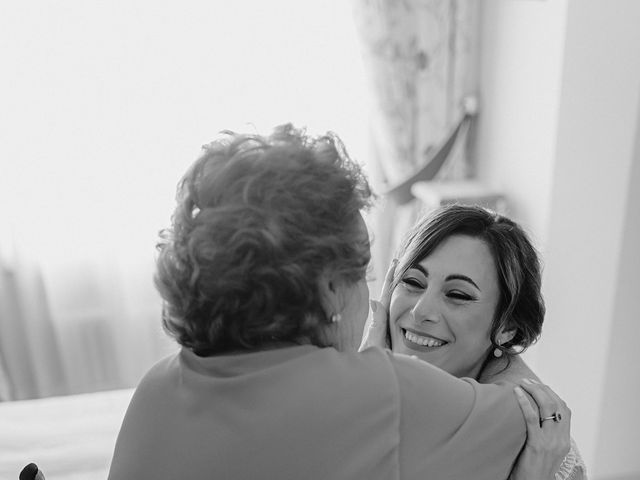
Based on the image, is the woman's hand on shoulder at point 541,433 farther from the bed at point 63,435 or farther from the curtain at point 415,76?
the curtain at point 415,76

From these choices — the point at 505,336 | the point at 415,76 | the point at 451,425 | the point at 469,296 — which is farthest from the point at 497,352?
the point at 415,76

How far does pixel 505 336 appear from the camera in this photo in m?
1.53

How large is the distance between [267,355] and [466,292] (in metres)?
0.70

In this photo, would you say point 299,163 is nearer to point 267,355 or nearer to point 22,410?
point 267,355

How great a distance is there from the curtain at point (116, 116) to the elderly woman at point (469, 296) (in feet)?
5.14

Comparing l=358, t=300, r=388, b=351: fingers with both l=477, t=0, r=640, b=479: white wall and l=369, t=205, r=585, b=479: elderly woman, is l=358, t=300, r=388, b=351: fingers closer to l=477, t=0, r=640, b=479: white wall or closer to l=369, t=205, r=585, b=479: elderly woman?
l=369, t=205, r=585, b=479: elderly woman

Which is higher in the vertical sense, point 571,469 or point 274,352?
point 274,352

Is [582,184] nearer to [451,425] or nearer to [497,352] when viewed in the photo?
[497,352]

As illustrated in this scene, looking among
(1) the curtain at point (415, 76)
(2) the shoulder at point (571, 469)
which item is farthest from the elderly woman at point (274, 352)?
(1) the curtain at point (415, 76)

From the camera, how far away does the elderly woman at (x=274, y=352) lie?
853 mm

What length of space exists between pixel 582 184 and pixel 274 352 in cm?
192

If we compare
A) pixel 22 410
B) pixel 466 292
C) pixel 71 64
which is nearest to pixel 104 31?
pixel 71 64

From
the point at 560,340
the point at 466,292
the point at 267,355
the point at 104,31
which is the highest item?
the point at 104,31

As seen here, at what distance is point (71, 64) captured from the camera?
110 inches
